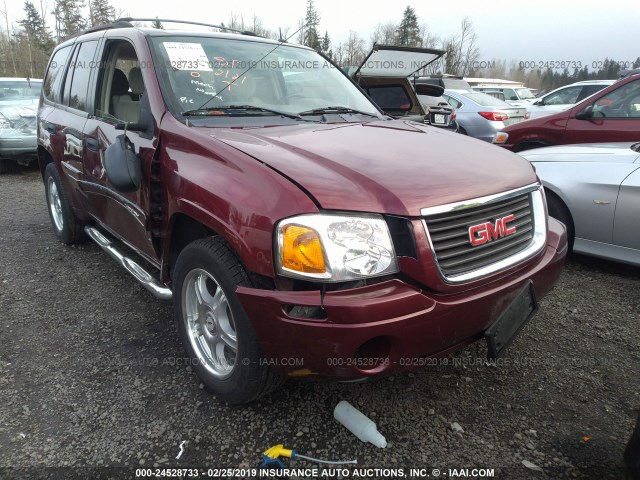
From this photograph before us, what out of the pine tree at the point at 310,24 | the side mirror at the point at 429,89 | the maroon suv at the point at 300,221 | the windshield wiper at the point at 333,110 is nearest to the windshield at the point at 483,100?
the side mirror at the point at 429,89

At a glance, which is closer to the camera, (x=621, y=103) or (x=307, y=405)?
(x=307, y=405)

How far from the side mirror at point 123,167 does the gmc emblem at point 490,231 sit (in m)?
1.76

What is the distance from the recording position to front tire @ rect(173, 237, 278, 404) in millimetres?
1967

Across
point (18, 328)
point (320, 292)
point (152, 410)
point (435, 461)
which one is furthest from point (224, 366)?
point (18, 328)

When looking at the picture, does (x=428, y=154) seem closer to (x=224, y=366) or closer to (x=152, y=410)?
(x=224, y=366)

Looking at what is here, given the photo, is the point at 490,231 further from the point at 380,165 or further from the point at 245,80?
the point at 245,80

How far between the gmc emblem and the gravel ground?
2.84 ft

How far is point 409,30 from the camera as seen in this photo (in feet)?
148

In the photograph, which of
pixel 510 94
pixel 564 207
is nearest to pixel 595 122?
pixel 564 207

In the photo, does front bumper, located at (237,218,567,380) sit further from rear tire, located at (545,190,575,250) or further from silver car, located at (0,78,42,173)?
silver car, located at (0,78,42,173)

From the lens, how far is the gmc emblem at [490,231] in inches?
78.0

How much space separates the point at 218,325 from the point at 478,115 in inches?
364

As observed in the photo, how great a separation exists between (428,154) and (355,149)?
0.36 metres

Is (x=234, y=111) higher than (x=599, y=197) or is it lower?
higher
